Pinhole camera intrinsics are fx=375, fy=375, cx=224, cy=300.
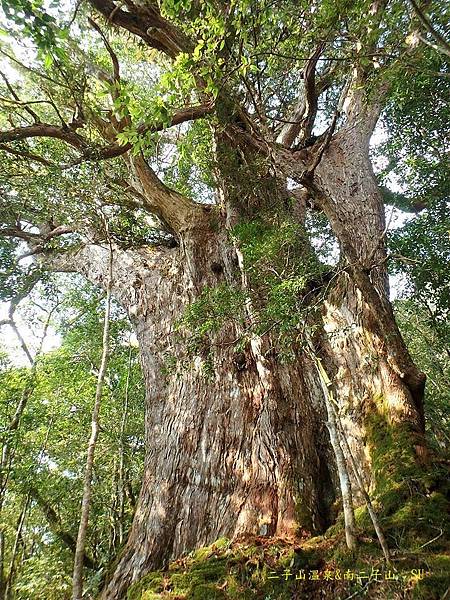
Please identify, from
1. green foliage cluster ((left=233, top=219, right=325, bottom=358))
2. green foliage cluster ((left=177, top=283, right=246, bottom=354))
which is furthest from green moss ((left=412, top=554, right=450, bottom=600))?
green foliage cluster ((left=177, top=283, right=246, bottom=354))

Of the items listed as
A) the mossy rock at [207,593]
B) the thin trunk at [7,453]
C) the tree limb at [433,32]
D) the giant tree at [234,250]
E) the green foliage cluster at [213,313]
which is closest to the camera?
the tree limb at [433,32]

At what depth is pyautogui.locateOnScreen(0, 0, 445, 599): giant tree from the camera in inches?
127

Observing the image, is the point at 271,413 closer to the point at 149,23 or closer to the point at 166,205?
the point at 166,205

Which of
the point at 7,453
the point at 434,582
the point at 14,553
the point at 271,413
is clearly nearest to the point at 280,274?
the point at 271,413

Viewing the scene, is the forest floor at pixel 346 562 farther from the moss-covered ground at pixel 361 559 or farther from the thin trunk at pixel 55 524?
the thin trunk at pixel 55 524

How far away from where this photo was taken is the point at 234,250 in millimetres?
5801

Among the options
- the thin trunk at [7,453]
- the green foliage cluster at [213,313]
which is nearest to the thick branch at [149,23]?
the green foliage cluster at [213,313]

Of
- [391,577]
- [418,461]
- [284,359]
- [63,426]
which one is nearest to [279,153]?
[284,359]

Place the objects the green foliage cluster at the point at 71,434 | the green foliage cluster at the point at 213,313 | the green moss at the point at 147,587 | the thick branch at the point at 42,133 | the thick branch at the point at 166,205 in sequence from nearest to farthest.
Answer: the green moss at the point at 147,587, the green foliage cluster at the point at 213,313, the thick branch at the point at 42,133, the green foliage cluster at the point at 71,434, the thick branch at the point at 166,205

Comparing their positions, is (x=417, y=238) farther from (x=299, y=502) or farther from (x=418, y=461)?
(x=299, y=502)

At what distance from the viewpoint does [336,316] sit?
408cm

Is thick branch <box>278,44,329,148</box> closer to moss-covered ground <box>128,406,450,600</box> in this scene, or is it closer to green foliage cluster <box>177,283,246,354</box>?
green foliage cluster <box>177,283,246,354</box>

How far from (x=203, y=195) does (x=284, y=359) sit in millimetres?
6425

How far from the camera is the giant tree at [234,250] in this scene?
3.23 metres
